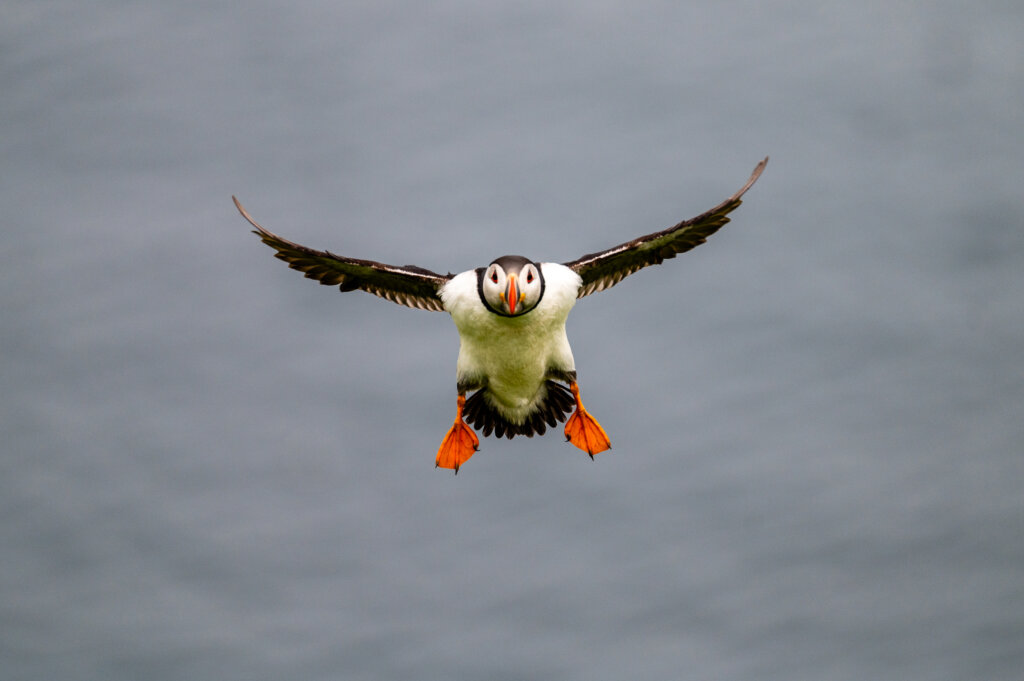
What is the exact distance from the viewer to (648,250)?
59.7 ft

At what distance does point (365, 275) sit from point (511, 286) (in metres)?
2.86

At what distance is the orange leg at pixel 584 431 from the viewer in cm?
1798

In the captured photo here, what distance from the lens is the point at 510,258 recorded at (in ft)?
54.0

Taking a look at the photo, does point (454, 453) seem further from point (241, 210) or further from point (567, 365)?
point (241, 210)

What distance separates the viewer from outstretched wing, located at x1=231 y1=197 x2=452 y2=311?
1752 centimetres

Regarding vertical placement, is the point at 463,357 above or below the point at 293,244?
below

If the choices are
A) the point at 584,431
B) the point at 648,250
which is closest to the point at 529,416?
the point at 584,431

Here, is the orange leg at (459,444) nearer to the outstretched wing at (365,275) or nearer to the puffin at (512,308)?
the puffin at (512,308)

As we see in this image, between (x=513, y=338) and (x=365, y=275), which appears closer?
(x=513, y=338)

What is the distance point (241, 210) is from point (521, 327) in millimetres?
3690

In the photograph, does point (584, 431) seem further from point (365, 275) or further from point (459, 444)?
point (365, 275)

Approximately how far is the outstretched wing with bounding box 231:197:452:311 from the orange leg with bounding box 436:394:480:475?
1542mm

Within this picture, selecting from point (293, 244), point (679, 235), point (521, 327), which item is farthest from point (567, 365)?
point (293, 244)

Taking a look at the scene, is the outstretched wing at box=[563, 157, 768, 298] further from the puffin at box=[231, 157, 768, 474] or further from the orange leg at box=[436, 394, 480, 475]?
the orange leg at box=[436, 394, 480, 475]
